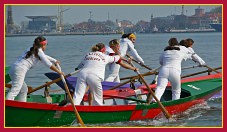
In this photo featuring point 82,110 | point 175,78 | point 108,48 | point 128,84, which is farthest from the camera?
point 128,84

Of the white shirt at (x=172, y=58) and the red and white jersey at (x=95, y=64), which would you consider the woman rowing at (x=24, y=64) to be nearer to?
the red and white jersey at (x=95, y=64)

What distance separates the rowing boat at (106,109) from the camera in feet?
40.0

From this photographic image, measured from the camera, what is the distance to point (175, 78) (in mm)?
14086

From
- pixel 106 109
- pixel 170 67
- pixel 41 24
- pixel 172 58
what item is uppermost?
pixel 41 24

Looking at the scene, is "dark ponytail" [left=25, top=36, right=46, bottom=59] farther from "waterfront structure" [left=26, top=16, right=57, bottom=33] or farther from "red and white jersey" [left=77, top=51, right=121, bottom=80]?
"waterfront structure" [left=26, top=16, right=57, bottom=33]

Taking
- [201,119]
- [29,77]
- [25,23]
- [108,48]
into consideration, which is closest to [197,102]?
[201,119]

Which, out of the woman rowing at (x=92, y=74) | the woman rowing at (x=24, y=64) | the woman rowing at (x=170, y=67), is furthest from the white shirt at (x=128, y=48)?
the woman rowing at (x=24, y=64)

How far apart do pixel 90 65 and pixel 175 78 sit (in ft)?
8.24

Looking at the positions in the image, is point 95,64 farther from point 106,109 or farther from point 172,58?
point 172,58

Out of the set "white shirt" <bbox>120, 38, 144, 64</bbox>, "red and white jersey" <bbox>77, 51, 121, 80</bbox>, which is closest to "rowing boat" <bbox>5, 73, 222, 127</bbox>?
"red and white jersey" <bbox>77, 51, 121, 80</bbox>

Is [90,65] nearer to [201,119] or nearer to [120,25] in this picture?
[201,119]

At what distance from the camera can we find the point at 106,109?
1289 centimetres

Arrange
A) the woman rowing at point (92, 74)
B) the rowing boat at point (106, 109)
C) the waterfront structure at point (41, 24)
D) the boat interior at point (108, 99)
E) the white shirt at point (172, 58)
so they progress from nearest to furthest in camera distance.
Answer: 1. the rowing boat at point (106, 109)
2. the woman rowing at point (92, 74)
3. the white shirt at point (172, 58)
4. the boat interior at point (108, 99)
5. the waterfront structure at point (41, 24)

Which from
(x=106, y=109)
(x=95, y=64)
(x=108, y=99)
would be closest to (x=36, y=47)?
(x=95, y=64)
